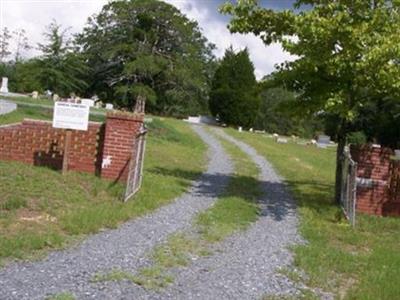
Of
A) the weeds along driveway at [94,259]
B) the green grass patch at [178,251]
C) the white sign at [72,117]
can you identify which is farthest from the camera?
the white sign at [72,117]

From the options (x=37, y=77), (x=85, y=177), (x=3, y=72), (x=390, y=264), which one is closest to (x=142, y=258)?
(x=390, y=264)

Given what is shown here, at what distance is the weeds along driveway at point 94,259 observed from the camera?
250 inches

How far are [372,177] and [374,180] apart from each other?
273 mm

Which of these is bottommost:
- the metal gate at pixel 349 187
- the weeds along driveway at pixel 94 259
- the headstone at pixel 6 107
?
the weeds along driveway at pixel 94 259

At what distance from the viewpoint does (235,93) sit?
197 feet

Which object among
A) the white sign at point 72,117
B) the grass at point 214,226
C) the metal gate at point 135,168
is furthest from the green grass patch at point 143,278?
the white sign at point 72,117

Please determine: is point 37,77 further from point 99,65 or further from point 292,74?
point 292,74

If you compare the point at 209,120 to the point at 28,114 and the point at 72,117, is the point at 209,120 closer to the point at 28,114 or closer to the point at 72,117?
the point at 28,114

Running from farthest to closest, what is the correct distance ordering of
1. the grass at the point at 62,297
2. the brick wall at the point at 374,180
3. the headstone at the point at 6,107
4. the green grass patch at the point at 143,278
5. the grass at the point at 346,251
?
the headstone at the point at 6,107, the brick wall at the point at 374,180, the grass at the point at 346,251, the green grass patch at the point at 143,278, the grass at the point at 62,297

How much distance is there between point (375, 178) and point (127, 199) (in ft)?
19.3

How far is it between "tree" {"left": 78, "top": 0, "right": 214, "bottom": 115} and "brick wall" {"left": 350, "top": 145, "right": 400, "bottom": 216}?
163 ft

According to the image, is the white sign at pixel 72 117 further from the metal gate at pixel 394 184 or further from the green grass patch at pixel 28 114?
the green grass patch at pixel 28 114

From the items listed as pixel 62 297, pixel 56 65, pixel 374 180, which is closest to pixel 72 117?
pixel 374 180

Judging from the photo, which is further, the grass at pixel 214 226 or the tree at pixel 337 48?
the tree at pixel 337 48
